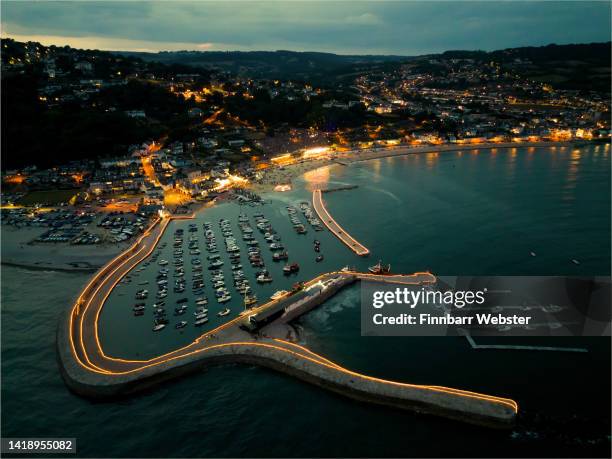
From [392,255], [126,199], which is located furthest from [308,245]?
[126,199]

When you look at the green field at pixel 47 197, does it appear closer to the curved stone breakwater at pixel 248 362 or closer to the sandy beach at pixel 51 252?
the sandy beach at pixel 51 252

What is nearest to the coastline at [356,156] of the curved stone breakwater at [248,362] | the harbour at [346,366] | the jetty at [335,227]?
the jetty at [335,227]

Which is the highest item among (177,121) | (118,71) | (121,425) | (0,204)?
(118,71)

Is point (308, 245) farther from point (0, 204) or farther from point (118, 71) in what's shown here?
point (118, 71)

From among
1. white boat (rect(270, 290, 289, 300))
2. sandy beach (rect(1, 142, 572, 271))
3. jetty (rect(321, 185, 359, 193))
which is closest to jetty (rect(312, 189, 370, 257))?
jetty (rect(321, 185, 359, 193))

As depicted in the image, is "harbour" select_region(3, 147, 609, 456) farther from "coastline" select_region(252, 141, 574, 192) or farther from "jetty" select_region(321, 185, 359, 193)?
"coastline" select_region(252, 141, 574, 192)

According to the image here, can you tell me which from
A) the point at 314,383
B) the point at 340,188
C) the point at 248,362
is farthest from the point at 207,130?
the point at 314,383
